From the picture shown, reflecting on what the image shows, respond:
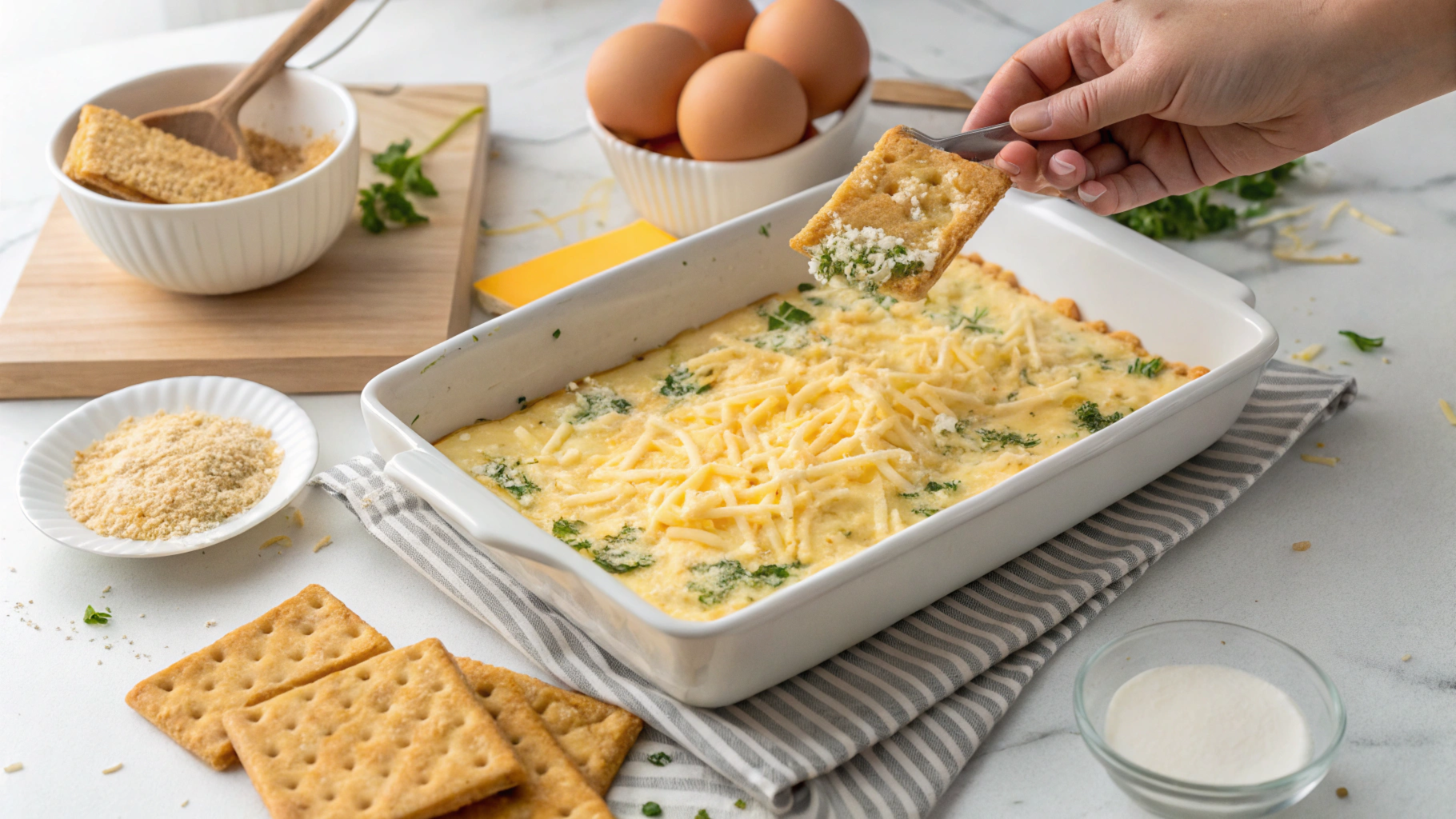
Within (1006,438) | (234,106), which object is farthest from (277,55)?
(1006,438)

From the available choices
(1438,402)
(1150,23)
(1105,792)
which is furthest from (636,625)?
(1438,402)

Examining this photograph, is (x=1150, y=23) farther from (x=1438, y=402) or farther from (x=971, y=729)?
(x=971, y=729)

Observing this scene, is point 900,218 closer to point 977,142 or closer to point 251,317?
point 977,142

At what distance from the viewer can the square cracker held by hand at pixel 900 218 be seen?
1980mm

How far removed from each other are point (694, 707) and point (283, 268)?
1446mm

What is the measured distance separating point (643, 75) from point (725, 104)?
0.74 feet

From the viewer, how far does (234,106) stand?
273cm

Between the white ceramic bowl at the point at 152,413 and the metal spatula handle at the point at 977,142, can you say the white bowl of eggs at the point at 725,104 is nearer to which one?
the metal spatula handle at the point at 977,142

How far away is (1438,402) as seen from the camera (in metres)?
2.39

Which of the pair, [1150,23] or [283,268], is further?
[283,268]

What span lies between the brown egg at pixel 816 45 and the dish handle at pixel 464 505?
1456 mm

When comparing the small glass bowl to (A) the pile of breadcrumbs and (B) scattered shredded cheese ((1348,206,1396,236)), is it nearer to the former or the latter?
(A) the pile of breadcrumbs

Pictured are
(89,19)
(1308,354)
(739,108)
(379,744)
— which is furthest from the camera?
(89,19)

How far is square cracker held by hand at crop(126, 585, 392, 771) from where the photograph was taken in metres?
1.73
